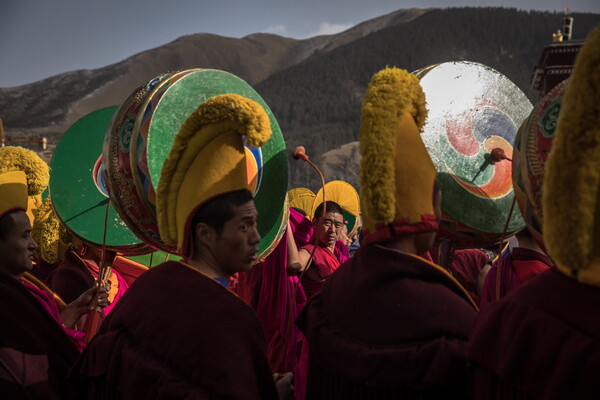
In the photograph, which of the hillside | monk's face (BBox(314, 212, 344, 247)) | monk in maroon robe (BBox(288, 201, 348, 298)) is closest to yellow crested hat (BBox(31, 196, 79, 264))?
monk in maroon robe (BBox(288, 201, 348, 298))

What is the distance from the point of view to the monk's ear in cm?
238

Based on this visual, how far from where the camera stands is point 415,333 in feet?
6.81

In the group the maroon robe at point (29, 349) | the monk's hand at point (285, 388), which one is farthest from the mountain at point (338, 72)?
the monk's hand at point (285, 388)

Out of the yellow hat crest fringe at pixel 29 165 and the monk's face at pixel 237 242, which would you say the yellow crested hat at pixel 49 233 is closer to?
the yellow hat crest fringe at pixel 29 165

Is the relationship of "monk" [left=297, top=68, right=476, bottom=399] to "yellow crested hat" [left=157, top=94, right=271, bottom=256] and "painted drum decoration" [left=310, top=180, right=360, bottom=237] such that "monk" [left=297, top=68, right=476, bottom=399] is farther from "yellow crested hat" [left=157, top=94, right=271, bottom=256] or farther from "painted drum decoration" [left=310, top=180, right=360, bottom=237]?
"painted drum decoration" [left=310, top=180, right=360, bottom=237]

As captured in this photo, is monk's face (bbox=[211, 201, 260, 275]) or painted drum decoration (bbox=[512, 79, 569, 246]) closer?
painted drum decoration (bbox=[512, 79, 569, 246])

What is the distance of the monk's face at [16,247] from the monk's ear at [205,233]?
1.07 metres

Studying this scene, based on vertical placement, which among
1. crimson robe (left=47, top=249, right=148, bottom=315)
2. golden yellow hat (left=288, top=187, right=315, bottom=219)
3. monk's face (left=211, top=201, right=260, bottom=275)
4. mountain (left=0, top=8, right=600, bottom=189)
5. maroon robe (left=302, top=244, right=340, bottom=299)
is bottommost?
mountain (left=0, top=8, right=600, bottom=189)

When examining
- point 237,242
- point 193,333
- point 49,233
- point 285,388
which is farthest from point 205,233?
point 49,233

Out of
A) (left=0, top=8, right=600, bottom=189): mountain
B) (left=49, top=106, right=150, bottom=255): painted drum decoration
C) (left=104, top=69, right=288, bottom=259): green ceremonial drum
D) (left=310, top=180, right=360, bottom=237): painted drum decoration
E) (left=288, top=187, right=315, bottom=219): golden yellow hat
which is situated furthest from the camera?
(left=0, top=8, right=600, bottom=189): mountain

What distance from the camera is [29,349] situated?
2.65m

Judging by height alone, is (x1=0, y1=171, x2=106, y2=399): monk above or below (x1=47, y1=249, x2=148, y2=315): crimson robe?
above

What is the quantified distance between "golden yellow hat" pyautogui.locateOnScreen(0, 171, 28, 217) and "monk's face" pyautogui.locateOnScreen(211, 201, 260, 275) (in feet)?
3.82

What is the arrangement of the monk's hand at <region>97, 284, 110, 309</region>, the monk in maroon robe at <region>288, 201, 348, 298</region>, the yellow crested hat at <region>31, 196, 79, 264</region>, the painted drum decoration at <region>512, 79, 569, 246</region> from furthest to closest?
the monk in maroon robe at <region>288, 201, 348, 298</region>
the yellow crested hat at <region>31, 196, 79, 264</region>
the monk's hand at <region>97, 284, 110, 309</region>
the painted drum decoration at <region>512, 79, 569, 246</region>
